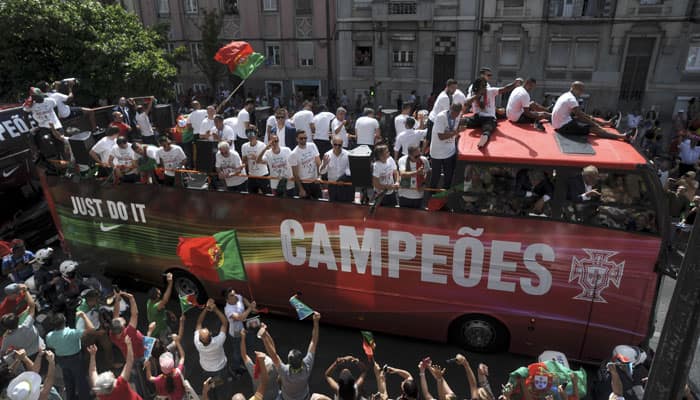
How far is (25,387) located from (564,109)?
7412mm

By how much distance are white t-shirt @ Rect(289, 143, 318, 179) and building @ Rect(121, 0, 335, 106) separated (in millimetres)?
20567

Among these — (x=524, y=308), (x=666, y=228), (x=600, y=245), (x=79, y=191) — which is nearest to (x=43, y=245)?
(x=79, y=191)

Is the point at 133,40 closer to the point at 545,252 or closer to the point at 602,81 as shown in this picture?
the point at 545,252

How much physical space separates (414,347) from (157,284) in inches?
194

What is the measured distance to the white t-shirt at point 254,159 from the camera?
795cm

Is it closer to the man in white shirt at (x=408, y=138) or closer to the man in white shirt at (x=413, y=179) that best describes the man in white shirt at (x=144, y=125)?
the man in white shirt at (x=408, y=138)

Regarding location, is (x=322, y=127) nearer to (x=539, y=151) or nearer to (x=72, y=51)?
(x=539, y=151)

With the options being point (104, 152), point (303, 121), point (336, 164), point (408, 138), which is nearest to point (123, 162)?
point (104, 152)

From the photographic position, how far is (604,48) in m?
23.2

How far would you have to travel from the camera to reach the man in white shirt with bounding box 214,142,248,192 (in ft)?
24.9

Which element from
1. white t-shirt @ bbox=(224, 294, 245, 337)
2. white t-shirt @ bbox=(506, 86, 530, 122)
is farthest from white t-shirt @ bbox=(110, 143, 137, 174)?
white t-shirt @ bbox=(506, 86, 530, 122)

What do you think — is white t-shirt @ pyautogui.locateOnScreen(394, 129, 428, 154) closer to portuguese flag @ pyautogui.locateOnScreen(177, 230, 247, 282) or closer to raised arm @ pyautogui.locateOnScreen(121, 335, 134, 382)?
portuguese flag @ pyautogui.locateOnScreen(177, 230, 247, 282)

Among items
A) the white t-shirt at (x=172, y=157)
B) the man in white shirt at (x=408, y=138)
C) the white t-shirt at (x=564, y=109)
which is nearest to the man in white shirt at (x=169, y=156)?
the white t-shirt at (x=172, y=157)

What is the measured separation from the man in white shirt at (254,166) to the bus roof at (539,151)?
11.1ft
